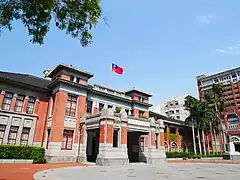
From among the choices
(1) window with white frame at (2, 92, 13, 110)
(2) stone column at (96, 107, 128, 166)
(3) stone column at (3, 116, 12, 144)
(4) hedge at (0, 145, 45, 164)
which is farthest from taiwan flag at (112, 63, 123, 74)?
(3) stone column at (3, 116, 12, 144)

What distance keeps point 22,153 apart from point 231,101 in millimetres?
55838

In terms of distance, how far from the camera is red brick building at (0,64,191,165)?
19.7 m

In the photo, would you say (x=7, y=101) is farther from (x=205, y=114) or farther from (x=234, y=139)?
(x=234, y=139)

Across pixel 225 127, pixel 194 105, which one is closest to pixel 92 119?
pixel 194 105

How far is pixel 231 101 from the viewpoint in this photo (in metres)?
55.4

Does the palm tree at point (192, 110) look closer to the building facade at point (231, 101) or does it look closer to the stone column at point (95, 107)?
the building facade at point (231, 101)

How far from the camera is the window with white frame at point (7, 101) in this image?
67.1ft

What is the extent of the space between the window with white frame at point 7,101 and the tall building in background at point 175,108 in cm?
6885

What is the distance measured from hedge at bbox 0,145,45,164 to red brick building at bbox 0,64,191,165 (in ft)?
3.11

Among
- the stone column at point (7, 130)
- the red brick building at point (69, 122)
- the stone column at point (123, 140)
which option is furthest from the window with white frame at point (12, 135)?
the stone column at point (123, 140)

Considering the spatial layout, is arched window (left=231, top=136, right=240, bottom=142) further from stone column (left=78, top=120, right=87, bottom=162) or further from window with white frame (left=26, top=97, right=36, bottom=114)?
window with white frame (left=26, top=97, right=36, bottom=114)

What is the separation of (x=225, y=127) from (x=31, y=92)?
51.6 metres

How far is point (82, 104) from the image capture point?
23.4 m

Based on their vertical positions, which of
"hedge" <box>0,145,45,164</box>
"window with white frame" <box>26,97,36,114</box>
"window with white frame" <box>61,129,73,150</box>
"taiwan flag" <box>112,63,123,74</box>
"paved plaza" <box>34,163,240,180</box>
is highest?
"taiwan flag" <box>112,63,123,74</box>
